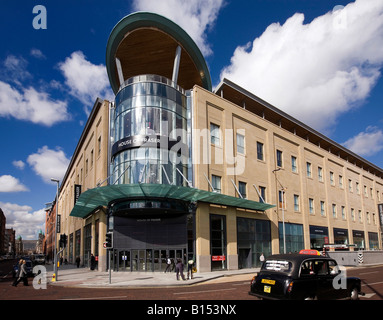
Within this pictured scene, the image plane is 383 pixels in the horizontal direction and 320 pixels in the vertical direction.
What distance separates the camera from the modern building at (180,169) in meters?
28.5

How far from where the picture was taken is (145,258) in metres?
29.2

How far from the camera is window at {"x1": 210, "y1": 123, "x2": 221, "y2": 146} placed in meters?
33.0

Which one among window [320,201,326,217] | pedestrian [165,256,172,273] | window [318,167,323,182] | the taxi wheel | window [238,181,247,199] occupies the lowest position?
pedestrian [165,256,172,273]

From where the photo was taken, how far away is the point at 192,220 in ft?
94.2

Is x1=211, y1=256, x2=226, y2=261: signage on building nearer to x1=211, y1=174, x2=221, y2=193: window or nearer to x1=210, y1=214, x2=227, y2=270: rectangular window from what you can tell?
x1=210, y1=214, x2=227, y2=270: rectangular window

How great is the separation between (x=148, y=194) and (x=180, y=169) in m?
5.02

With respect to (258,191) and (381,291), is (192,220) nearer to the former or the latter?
(258,191)

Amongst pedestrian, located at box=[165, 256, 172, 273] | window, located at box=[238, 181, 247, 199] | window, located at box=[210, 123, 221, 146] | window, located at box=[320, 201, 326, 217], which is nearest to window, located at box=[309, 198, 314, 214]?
window, located at box=[320, 201, 326, 217]

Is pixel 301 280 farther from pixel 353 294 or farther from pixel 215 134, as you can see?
pixel 215 134

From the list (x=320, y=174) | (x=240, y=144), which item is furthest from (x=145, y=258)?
(x=320, y=174)

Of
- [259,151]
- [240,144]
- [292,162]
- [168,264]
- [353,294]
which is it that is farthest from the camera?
[292,162]

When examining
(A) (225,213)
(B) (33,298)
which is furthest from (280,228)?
(B) (33,298)

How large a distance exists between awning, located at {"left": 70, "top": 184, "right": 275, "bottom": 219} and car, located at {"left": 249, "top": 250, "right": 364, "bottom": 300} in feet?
47.8
